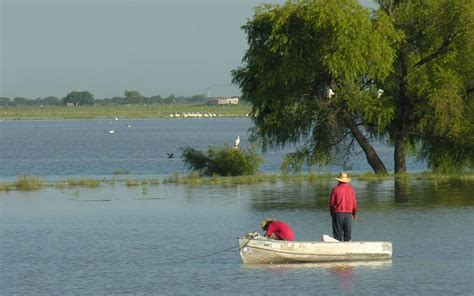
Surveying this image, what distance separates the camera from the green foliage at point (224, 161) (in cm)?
4503

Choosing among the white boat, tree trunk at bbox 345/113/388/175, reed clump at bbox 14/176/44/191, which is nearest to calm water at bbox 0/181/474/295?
the white boat

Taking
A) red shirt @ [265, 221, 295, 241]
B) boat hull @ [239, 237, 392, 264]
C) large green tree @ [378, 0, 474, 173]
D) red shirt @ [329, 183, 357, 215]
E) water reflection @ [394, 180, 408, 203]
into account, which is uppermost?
large green tree @ [378, 0, 474, 173]

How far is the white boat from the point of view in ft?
70.0

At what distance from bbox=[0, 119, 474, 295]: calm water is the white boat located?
18 cm

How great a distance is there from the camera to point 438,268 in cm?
2083

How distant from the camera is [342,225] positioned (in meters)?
22.2

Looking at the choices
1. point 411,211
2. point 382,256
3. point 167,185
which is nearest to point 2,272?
point 382,256

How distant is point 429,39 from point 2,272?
23.4 m

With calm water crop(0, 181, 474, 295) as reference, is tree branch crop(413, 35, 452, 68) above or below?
above

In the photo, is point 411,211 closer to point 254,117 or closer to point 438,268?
point 438,268

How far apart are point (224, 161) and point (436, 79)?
875cm

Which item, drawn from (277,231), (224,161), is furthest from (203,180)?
(277,231)

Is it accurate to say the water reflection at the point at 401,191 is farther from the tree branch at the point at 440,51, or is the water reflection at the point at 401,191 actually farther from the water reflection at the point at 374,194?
the tree branch at the point at 440,51

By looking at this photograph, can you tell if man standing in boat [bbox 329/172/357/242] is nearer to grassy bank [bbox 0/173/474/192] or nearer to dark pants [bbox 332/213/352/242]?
dark pants [bbox 332/213/352/242]
